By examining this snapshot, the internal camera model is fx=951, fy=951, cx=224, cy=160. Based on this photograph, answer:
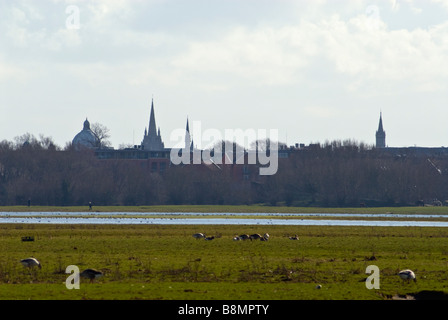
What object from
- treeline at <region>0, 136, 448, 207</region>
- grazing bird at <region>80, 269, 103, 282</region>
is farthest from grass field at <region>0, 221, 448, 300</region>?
treeline at <region>0, 136, 448, 207</region>

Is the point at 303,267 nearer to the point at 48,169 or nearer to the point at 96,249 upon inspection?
the point at 96,249

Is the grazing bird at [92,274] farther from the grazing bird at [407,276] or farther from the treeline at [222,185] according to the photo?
the treeline at [222,185]

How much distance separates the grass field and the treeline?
114 m

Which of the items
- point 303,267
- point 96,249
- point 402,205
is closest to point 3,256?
point 96,249

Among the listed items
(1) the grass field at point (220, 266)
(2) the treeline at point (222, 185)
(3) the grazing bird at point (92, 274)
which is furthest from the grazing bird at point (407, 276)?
(2) the treeline at point (222, 185)

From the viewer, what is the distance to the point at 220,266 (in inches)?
1462

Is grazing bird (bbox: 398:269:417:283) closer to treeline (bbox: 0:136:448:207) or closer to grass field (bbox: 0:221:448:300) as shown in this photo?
grass field (bbox: 0:221:448:300)

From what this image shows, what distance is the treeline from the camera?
6708 inches

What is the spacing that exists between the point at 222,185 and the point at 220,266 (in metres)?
144

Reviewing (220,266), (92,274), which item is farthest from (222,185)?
(92,274)

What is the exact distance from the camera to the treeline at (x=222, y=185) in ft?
559

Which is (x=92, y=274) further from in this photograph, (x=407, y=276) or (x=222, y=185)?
(x=222, y=185)

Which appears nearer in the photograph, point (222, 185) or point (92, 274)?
point (92, 274)

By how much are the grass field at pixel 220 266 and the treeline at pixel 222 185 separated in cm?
11416
